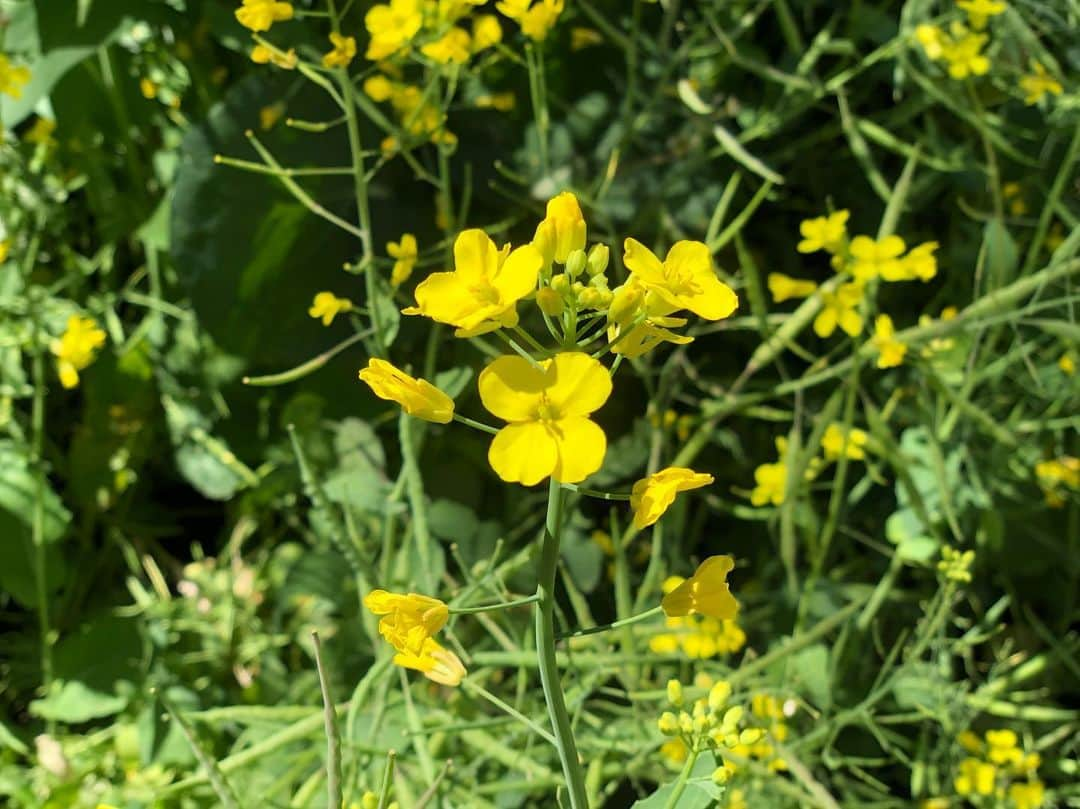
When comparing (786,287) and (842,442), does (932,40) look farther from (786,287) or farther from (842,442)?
(842,442)

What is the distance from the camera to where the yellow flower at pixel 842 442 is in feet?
2.89

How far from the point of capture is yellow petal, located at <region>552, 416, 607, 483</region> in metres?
0.37

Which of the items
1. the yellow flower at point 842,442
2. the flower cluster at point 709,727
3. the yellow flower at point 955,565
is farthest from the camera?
the yellow flower at point 842,442

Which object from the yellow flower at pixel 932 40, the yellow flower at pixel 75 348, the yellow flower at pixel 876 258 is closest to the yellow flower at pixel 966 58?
the yellow flower at pixel 932 40

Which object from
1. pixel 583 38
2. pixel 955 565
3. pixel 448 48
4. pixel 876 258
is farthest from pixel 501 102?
pixel 955 565

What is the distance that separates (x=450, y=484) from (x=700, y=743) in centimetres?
56

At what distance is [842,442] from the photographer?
35.0 inches

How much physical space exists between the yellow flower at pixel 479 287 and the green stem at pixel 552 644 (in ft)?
0.22

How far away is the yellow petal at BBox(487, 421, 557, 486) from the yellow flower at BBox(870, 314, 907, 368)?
0.51 meters

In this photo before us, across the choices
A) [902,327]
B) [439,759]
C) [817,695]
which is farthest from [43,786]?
[902,327]

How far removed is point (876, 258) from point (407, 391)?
0.57 m

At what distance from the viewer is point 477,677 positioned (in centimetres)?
79

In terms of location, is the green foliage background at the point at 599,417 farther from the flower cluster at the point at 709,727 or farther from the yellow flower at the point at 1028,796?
the flower cluster at the point at 709,727

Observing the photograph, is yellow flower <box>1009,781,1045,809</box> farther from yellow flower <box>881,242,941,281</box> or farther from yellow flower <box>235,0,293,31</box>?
yellow flower <box>235,0,293,31</box>
